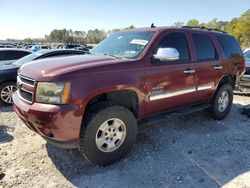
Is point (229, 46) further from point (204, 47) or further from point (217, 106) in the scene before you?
A: point (217, 106)

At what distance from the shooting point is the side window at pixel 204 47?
5062mm

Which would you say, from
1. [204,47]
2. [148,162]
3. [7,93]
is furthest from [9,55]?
[148,162]

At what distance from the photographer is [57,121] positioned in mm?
3164

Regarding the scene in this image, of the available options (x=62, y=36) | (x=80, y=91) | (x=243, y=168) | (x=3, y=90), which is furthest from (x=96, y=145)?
(x=62, y=36)

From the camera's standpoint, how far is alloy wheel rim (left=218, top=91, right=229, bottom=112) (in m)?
5.94

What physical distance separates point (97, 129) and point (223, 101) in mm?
3685

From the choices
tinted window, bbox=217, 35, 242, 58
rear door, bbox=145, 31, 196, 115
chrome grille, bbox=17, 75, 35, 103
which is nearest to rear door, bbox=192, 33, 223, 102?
rear door, bbox=145, 31, 196, 115

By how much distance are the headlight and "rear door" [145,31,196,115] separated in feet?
4.34

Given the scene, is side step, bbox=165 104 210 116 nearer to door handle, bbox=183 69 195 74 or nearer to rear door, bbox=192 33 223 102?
rear door, bbox=192 33 223 102

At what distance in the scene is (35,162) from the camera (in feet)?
12.6

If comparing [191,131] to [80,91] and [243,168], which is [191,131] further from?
[80,91]

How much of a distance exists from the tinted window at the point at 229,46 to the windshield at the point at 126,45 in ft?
7.29

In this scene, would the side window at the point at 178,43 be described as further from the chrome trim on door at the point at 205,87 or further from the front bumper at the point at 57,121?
the front bumper at the point at 57,121

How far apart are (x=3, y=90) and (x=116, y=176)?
477 centimetres
